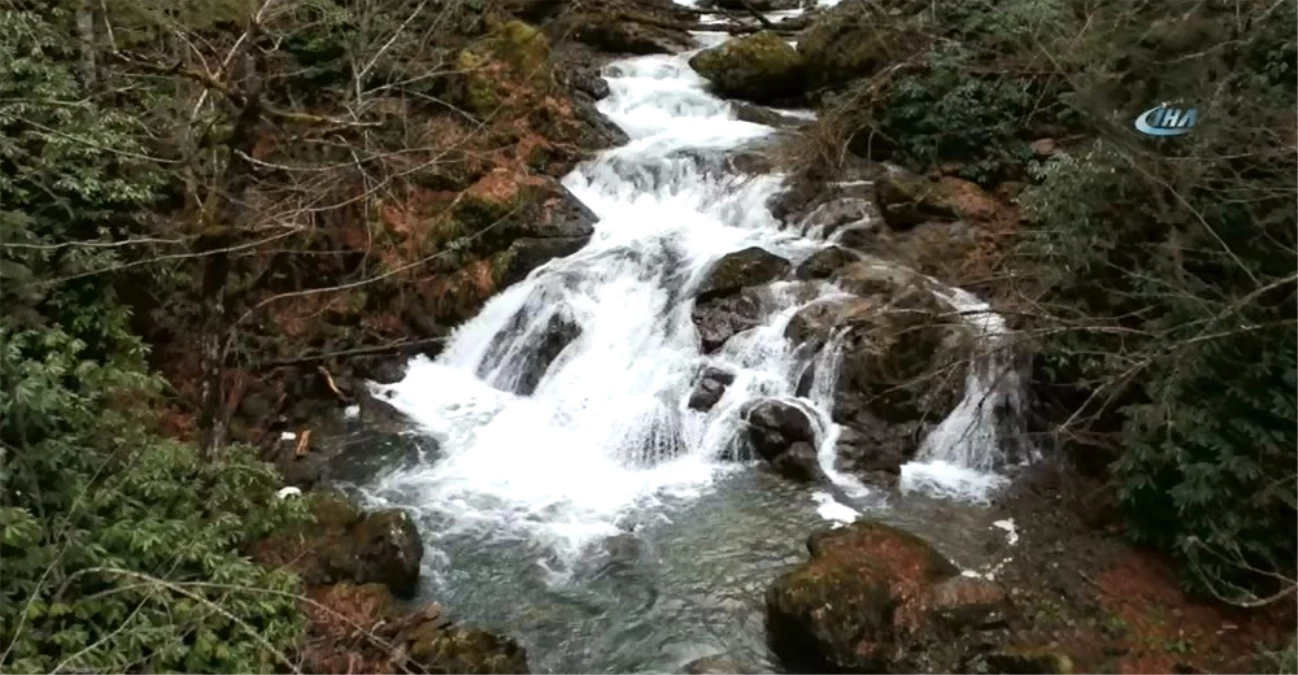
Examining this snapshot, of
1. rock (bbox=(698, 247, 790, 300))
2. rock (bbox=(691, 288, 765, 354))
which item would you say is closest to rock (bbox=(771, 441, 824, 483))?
rock (bbox=(691, 288, 765, 354))

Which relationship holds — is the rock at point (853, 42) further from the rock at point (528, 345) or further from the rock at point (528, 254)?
the rock at point (528, 345)

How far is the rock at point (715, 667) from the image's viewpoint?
5.88 metres

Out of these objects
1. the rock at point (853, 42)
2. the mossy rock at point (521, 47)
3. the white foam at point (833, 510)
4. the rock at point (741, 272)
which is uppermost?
the rock at point (853, 42)

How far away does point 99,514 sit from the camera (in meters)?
4.71

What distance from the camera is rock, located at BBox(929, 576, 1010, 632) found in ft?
19.6

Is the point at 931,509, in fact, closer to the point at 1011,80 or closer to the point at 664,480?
the point at 664,480

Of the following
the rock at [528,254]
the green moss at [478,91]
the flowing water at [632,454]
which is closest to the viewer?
the flowing water at [632,454]

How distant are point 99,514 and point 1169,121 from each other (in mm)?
6286

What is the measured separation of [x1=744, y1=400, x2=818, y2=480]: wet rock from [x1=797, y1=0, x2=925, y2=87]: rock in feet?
17.8

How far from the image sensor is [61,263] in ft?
21.5

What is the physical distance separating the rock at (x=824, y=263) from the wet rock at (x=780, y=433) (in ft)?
5.53

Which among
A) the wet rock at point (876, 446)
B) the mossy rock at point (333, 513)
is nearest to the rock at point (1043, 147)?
the wet rock at point (876, 446)

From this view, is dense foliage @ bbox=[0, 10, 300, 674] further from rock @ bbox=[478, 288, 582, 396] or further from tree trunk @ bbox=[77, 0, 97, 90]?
rock @ bbox=[478, 288, 582, 396]

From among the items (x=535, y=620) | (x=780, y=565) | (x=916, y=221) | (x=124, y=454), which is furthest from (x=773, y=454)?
(x=124, y=454)
